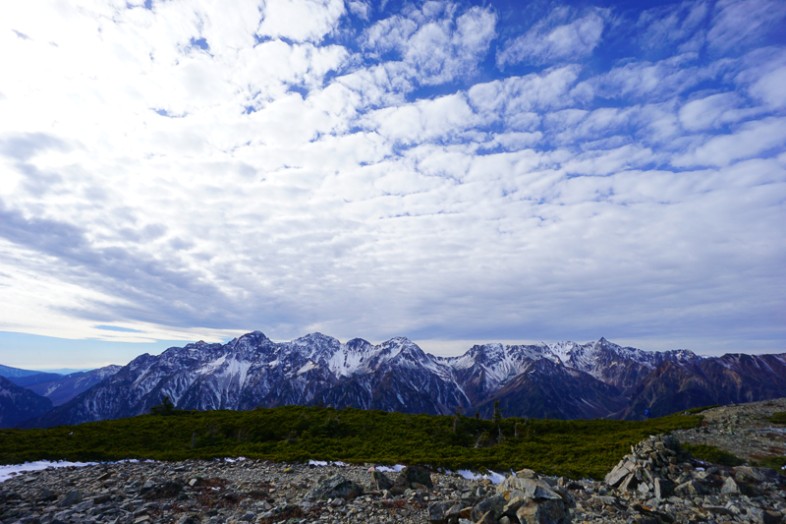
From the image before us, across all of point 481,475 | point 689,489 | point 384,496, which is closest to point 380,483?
point 384,496

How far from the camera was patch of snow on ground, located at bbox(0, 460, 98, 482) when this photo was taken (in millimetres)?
24516

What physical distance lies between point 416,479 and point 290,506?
788cm

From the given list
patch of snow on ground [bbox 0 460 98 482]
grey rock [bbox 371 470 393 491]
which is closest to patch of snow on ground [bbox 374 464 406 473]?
grey rock [bbox 371 470 393 491]

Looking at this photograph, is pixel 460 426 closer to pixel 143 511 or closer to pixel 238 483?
pixel 238 483

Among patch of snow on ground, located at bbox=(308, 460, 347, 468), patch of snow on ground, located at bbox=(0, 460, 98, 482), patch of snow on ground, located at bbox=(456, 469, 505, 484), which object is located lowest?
patch of snow on ground, located at bbox=(456, 469, 505, 484)

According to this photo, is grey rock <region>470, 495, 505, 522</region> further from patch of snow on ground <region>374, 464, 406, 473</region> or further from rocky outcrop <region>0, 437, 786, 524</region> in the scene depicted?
patch of snow on ground <region>374, 464, 406, 473</region>

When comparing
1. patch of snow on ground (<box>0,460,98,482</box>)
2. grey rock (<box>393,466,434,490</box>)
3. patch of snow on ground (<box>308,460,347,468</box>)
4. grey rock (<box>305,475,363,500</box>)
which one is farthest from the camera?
patch of snow on ground (<box>308,460,347,468</box>)

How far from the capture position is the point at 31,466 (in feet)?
87.8

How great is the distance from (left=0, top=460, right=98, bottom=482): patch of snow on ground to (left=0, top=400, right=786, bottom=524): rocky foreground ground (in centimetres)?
119

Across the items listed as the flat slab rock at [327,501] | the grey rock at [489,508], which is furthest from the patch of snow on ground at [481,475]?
the grey rock at [489,508]

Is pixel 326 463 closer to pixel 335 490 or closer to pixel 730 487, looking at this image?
pixel 335 490

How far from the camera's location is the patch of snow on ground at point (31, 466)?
24.5 m

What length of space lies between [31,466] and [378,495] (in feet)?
81.3

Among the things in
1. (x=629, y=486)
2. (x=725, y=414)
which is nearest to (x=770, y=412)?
(x=725, y=414)
